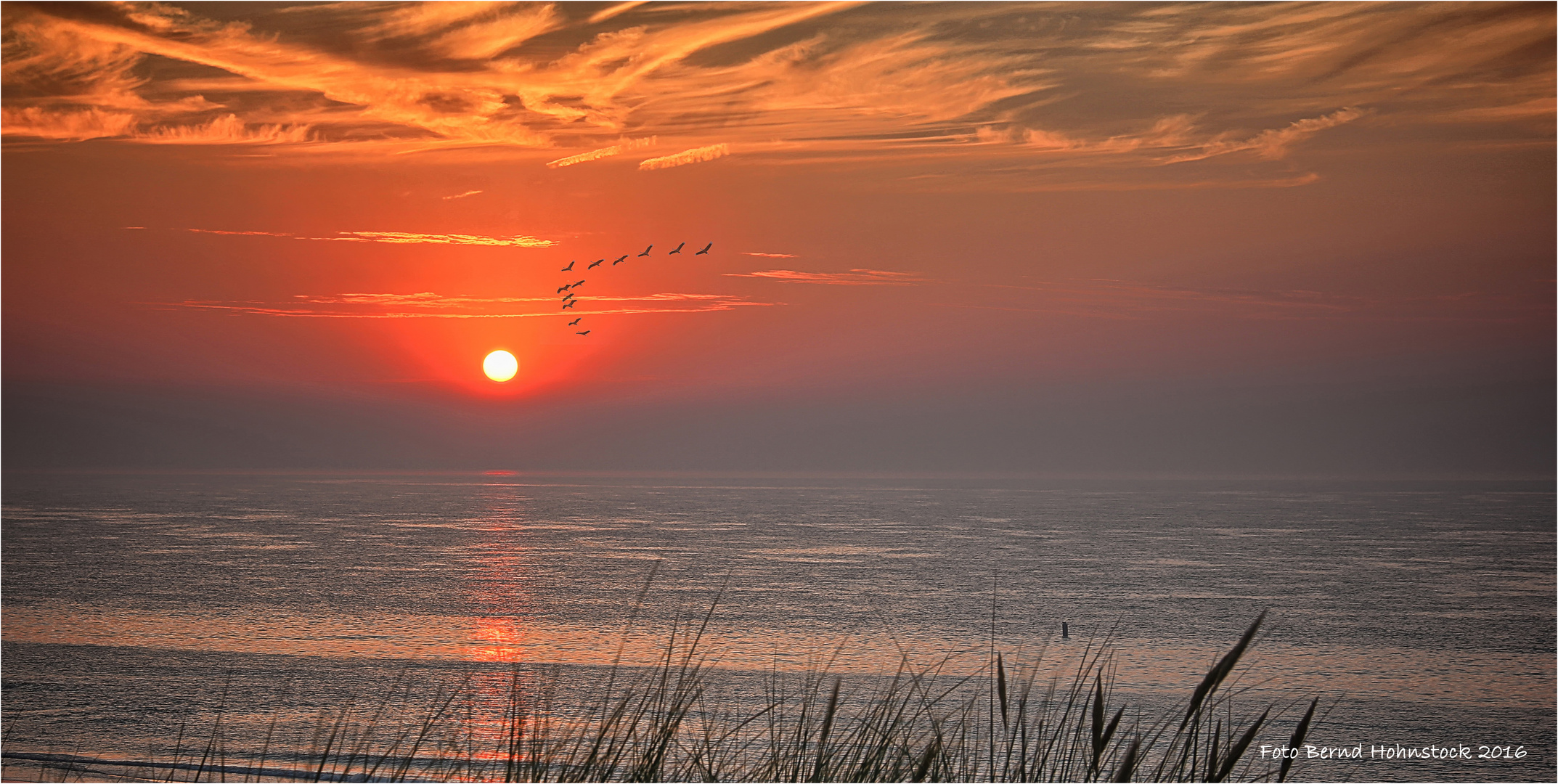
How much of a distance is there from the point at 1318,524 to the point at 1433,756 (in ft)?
226

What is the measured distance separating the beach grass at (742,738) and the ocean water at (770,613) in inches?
28.8

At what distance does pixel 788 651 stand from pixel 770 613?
5.96m

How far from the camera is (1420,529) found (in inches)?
2805

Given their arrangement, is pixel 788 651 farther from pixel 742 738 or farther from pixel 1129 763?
pixel 1129 763

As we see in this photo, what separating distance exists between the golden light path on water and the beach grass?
1.07m

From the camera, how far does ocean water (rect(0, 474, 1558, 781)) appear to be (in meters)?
19.6

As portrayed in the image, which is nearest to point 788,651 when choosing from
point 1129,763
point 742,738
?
point 742,738

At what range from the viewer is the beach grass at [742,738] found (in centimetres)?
463

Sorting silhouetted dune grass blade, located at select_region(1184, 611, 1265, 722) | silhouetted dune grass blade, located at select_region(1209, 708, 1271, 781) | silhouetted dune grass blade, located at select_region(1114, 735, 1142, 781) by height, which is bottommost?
silhouetted dune grass blade, located at select_region(1209, 708, 1271, 781)

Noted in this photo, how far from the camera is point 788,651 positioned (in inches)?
972

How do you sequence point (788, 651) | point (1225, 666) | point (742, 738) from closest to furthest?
point (1225, 666) → point (742, 738) → point (788, 651)

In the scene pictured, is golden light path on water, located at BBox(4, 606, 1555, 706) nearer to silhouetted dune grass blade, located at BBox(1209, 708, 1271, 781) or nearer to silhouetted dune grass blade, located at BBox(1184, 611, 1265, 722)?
silhouetted dune grass blade, located at BBox(1209, 708, 1271, 781)

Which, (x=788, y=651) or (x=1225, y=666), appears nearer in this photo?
(x=1225, y=666)

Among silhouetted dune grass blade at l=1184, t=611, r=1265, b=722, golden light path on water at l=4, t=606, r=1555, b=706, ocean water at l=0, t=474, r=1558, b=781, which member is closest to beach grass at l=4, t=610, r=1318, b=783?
silhouetted dune grass blade at l=1184, t=611, r=1265, b=722
